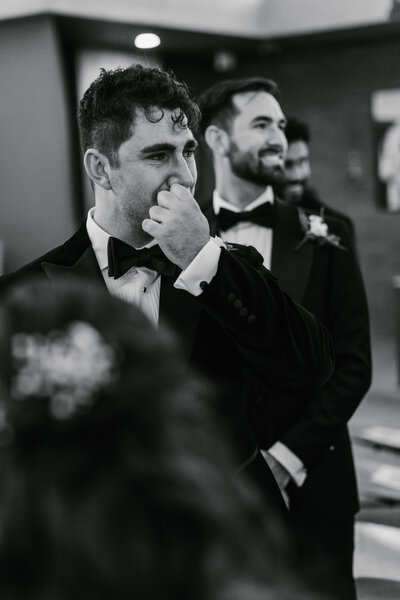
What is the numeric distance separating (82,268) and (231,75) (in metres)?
7.71

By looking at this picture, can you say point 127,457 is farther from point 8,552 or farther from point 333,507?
point 333,507

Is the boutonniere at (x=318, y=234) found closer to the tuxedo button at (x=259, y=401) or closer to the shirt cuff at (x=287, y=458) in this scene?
the tuxedo button at (x=259, y=401)

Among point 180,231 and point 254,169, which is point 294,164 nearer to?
point 254,169

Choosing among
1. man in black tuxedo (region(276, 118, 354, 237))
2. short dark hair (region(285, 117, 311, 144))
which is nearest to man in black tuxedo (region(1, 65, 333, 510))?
man in black tuxedo (region(276, 118, 354, 237))

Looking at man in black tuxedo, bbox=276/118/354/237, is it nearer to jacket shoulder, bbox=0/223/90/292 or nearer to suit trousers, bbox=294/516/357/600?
suit trousers, bbox=294/516/357/600

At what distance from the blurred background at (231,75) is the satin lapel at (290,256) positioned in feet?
11.4

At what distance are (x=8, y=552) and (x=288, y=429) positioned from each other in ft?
5.66

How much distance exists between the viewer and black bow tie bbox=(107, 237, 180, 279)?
148cm

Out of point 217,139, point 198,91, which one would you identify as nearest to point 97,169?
point 217,139

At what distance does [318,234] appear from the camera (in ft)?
7.04

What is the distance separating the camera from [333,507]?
212 centimetres

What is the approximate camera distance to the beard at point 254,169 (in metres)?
2.42

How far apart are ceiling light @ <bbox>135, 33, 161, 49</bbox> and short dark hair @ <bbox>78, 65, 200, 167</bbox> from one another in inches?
242

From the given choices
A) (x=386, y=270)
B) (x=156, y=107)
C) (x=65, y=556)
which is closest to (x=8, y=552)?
(x=65, y=556)
